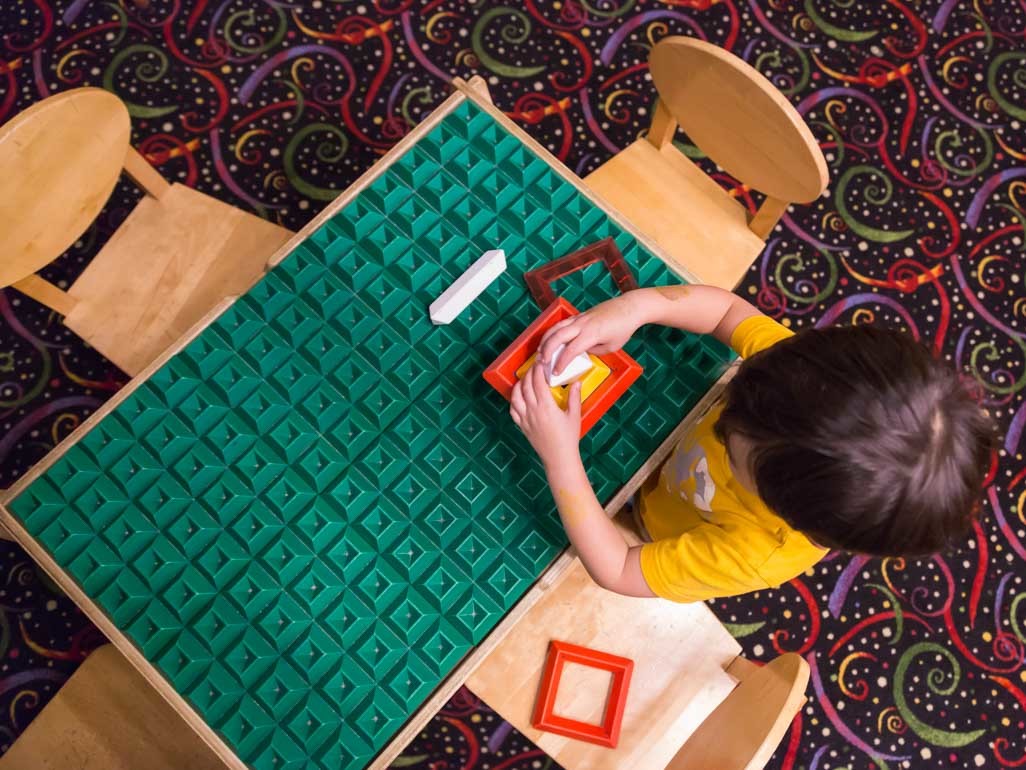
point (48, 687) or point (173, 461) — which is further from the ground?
point (173, 461)

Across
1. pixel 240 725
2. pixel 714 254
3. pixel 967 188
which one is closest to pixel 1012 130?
pixel 967 188

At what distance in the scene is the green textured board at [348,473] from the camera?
3.10 ft

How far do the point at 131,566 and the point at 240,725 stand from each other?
23 centimetres

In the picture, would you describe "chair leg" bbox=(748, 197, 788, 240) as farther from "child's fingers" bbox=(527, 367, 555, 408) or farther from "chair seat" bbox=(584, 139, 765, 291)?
"child's fingers" bbox=(527, 367, 555, 408)

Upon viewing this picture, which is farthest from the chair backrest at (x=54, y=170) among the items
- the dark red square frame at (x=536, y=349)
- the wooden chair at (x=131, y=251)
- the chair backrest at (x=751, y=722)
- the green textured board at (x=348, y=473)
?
the chair backrest at (x=751, y=722)

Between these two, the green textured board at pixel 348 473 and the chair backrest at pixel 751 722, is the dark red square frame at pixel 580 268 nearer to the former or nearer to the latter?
the green textured board at pixel 348 473

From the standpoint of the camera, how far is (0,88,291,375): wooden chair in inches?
42.3

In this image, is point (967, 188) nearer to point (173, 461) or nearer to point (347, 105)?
point (347, 105)

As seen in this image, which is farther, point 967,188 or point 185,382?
point 967,188

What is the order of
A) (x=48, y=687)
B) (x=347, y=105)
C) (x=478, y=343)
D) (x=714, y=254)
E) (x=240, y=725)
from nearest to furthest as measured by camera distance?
(x=240, y=725) → (x=478, y=343) → (x=714, y=254) → (x=48, y=687) → (x=347, y=105)

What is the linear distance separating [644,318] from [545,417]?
19 cm

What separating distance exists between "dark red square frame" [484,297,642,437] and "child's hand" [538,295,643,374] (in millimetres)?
13

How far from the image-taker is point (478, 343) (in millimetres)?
1055

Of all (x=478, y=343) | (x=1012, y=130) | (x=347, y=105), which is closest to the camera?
(x=478, y=343)
